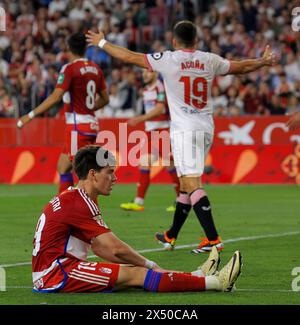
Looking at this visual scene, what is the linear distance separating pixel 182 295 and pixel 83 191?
1231 millimetres

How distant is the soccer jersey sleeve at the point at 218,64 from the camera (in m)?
12.2

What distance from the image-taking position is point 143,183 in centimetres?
1819

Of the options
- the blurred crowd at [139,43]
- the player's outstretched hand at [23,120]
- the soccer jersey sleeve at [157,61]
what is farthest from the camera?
the blurred crowd at [139,43]

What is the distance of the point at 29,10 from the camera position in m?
32.1

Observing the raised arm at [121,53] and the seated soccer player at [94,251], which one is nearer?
the seated soccer player at [94,251]

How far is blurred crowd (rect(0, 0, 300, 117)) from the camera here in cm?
2641

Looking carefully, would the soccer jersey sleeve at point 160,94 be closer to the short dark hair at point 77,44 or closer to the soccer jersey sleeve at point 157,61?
the short dark hair at point 77,44

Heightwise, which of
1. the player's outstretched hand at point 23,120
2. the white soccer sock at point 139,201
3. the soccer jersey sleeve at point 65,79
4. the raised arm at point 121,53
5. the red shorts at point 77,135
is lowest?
the white soccer sock at point 139,201

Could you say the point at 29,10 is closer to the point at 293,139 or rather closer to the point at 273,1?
the point at 273,1

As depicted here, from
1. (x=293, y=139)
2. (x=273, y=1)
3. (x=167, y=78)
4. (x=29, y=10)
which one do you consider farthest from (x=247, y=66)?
(x=29, y=10)

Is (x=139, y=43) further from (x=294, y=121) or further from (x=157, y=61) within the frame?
(x=294, y=121)

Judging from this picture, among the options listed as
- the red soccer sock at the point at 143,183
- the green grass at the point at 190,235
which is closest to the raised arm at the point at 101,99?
the green grass at the point at 190,235

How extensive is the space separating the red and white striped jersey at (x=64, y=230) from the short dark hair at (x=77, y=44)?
660cm

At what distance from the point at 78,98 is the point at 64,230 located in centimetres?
701
